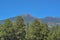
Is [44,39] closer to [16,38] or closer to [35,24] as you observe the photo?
[35,24]

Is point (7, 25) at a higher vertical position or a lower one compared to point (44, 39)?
higher

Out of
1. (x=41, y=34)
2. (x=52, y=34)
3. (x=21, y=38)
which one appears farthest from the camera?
(x=21, y=38)

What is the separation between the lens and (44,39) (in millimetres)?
66438

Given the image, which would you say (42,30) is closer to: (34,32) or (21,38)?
(34,32)

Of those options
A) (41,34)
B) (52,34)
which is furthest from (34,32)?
(52,34)

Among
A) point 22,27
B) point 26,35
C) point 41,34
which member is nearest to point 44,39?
point 41,34

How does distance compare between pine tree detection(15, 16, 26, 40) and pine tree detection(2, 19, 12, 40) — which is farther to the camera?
pine tree detection(2, 19, 12, 40)

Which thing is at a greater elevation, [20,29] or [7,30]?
[20,29]

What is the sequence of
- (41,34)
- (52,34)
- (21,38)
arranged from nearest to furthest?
(52,34) < (41,34) < (21,38)

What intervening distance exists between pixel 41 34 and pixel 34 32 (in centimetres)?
210

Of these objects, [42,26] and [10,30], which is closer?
[42,26]

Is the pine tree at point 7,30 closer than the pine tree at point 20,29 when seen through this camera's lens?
No

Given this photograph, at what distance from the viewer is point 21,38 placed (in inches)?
2933

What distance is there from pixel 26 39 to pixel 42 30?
6.85 meters
